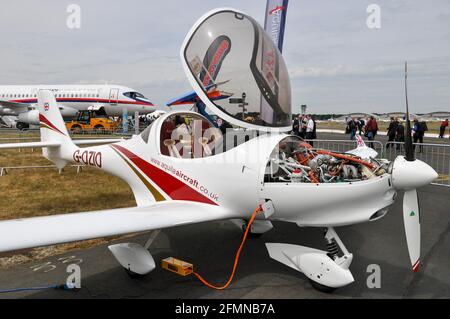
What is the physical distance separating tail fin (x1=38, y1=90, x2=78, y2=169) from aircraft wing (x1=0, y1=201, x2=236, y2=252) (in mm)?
3805

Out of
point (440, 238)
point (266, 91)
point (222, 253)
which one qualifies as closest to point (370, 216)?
point (266, 91)

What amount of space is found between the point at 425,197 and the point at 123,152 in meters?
7.17

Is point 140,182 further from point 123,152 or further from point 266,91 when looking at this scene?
point 266,91

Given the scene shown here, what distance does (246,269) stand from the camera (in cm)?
480

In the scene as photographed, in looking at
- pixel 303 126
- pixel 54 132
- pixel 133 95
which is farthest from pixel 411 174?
pixel 133 95

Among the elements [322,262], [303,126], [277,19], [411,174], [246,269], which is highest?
[277,19]

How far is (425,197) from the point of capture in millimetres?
8547

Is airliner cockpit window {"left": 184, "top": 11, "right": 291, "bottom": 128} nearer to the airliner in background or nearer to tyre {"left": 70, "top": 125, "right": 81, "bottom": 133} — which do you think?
tyre {"left": 70, "top": 125, "right": 81, "bottom": 133}

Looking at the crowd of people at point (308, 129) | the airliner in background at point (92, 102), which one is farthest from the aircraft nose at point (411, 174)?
the airliner in background at point (92, 102)

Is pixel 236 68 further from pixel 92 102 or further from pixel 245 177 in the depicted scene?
pixel 92 102

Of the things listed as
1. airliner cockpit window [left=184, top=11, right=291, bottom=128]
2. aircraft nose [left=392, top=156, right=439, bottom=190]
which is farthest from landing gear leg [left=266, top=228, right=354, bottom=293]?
airliner cockpit window [left=184, top=11, right=291, bottom=128]

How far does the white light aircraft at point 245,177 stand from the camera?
382 cm

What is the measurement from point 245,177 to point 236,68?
148 centimetres

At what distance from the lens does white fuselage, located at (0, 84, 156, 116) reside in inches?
1184
